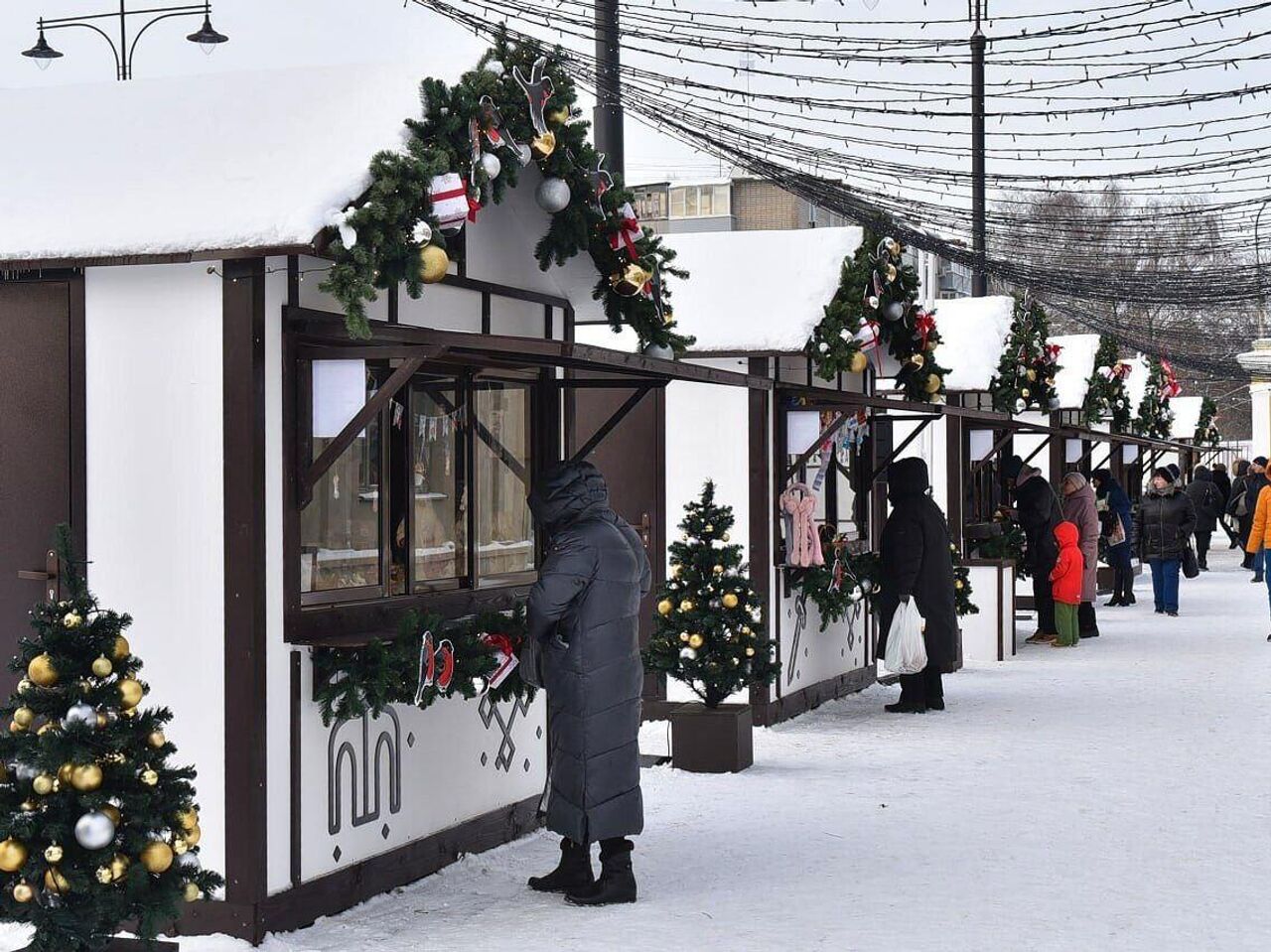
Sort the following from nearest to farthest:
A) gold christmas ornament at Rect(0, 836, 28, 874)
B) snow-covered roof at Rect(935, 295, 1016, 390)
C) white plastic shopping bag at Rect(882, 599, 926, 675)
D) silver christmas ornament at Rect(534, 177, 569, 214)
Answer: gold christmas ornament at Rect(0, 836, 28, 874)
silver christmas ornament at Rect(534, 177, 569, 214)
white plastic shopping bag at Rect(882, 599, 926, 675)
snow-covered roof at Rect(935, 295, 1016, 390)

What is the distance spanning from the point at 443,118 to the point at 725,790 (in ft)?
14.4

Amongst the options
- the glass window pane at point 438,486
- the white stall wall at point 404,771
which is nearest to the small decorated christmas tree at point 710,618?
the white stall wall at point 404,771

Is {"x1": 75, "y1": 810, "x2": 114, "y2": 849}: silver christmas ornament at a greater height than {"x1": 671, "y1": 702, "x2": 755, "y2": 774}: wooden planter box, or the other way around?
{"x1": 75, "y1": 810, "x2": 114, "y2": 849}: silver christmas ornament

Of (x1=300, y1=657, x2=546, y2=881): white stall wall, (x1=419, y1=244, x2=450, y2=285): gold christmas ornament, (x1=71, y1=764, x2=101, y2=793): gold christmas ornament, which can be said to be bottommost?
(x1=300, y1=657, x2=546, y2=881): white stall wall

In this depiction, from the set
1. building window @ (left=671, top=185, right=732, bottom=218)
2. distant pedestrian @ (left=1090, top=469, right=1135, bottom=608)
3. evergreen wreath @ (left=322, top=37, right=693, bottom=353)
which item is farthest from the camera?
building window @ (left=671, top=185, right=732, bottom=218)

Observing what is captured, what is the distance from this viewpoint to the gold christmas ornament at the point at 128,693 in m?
5.02

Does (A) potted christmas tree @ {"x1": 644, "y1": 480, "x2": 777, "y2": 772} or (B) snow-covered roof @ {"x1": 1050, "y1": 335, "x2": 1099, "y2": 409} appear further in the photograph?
(B) snow-covered roof @ {"x1": 1050, "y1": 335, "x2": 1099, "y2": 409}

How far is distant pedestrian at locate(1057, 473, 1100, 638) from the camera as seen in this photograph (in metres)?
17.6

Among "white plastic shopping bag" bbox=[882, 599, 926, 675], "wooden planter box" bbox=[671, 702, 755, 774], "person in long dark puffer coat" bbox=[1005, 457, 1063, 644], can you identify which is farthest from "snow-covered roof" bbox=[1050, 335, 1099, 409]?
"wooden planter box" bbox=[671, 702, 755, 774]

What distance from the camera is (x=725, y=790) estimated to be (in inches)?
382

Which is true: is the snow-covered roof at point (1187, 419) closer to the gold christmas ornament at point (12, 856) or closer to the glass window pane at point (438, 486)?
the glass window pane at point (438, 486)

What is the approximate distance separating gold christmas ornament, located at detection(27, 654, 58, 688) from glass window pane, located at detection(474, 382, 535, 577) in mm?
3395

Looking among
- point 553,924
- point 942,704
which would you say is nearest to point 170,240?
point 553,924

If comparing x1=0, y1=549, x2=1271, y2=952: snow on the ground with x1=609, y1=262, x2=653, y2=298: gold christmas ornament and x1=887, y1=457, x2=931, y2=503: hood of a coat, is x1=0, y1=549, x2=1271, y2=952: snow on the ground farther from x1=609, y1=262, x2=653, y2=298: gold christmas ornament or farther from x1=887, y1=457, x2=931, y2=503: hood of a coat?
x1=609, y1=262, x2=653, y2=298: gold christmas ornament
